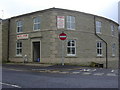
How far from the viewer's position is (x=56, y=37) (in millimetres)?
18719

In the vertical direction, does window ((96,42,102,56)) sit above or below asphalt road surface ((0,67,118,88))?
above

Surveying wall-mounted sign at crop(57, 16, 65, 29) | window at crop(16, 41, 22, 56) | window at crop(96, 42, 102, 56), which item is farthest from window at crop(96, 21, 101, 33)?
window at crop(16, 41, 22, 56)

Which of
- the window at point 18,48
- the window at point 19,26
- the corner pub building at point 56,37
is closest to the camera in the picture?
the corner pub building at point 56,37

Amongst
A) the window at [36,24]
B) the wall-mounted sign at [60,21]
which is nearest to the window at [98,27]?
the wall-mounted sign at [60,21]

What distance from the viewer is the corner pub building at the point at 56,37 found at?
1883 centimetres

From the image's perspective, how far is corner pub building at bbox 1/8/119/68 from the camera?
18.8 metres

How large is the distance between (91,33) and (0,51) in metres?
13.2

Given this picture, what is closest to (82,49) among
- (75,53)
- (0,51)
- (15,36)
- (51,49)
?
(75,53)

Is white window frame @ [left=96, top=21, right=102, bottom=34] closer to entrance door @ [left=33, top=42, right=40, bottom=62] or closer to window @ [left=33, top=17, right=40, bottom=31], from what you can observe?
window @ [left=33, top=17, right=40, bottom=31]

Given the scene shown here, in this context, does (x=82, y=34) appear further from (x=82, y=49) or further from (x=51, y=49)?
(x=51, y=49)

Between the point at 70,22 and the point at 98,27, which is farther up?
the point at 70,22

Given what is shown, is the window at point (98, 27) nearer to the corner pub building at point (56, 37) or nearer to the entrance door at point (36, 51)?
the corner pub building at point (56, 37)

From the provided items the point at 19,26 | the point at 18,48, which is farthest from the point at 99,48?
the point at 19,26

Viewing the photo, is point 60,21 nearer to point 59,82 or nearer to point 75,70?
point 75,70
